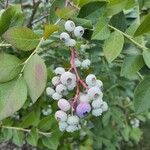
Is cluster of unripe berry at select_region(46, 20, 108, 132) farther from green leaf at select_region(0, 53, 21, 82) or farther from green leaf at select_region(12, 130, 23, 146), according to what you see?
green leaf at select_region(12, 130, 23, 146)

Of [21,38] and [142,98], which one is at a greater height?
[21,38]

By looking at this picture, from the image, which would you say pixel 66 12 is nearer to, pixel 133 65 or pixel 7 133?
pixel 133 65

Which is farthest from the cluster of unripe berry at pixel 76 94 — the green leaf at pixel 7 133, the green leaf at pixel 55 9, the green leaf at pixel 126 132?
the green leaf at pixel 126 132

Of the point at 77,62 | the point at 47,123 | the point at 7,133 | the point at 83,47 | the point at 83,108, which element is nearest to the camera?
the point at 83,108

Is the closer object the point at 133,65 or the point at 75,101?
the point at 75,101

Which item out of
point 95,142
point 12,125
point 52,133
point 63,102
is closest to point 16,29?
point 63,102

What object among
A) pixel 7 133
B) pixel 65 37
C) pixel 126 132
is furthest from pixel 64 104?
pixel 126 132
